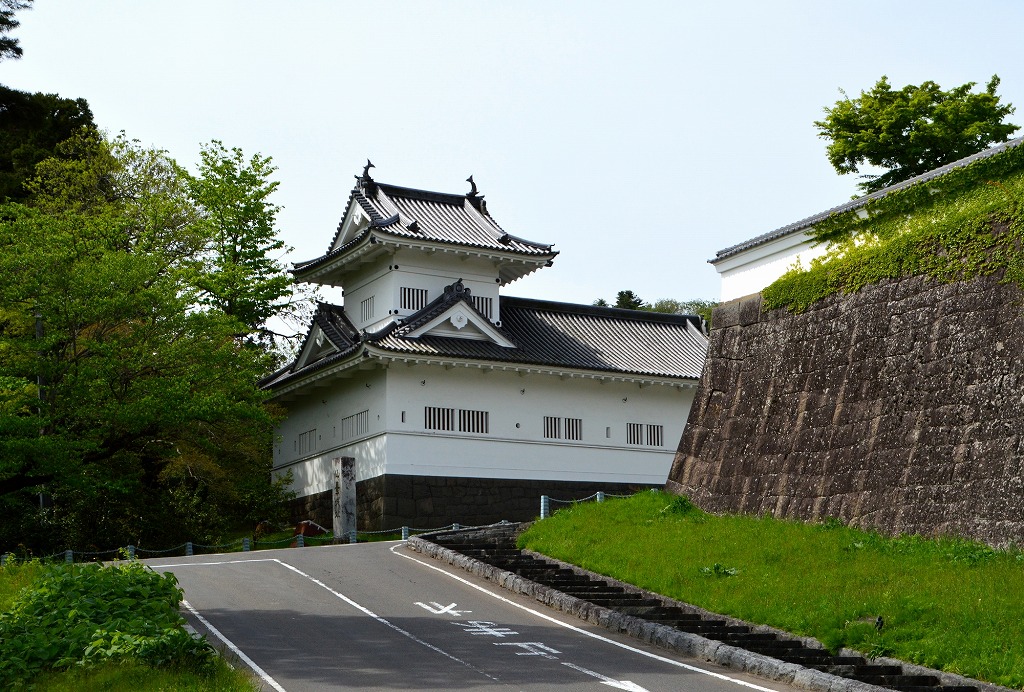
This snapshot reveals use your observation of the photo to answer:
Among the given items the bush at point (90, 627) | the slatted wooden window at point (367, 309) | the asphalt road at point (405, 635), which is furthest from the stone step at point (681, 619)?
the slatted wooden window at point (367, 309)

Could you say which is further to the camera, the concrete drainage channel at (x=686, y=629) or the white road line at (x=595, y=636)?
the white road line at (x=595, y=636)

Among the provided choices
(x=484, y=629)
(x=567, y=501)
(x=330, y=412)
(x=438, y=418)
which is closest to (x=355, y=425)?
(x=330, y=412)

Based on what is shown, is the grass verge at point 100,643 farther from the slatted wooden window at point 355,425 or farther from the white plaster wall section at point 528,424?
the slatted wooden window at point 355,425

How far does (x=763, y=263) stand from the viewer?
2478cm

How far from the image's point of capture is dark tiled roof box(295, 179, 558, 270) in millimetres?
A: 34438

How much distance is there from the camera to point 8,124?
126 feet

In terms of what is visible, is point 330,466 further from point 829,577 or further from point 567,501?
point 829,577

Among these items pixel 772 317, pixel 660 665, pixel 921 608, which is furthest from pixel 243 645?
pixel 772 317

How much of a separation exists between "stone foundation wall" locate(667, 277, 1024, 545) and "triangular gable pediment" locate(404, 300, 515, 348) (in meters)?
10.1

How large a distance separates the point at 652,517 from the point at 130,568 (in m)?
11.0

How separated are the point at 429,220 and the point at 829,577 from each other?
22251 millimetres

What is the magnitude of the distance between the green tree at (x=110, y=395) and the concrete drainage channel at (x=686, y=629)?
302 inches

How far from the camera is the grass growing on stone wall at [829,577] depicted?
520 inches

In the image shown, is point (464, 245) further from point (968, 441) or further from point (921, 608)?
point (921, 608)
